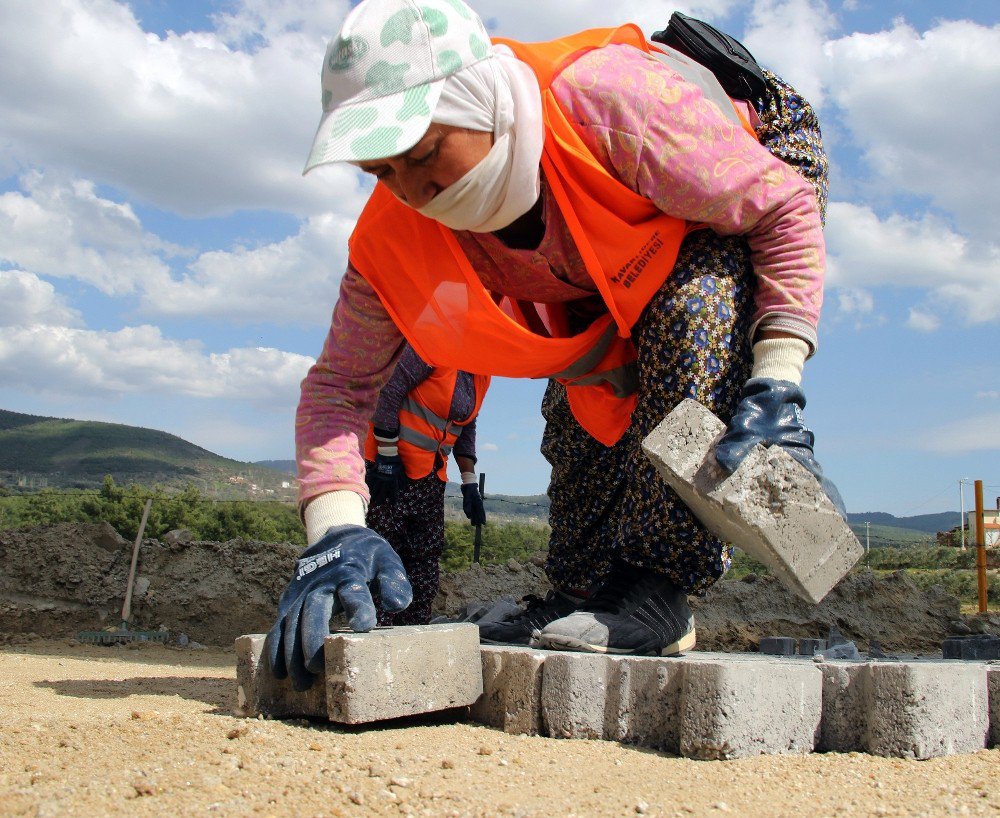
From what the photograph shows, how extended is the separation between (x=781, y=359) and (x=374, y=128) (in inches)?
41.0

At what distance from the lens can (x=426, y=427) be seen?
470cm

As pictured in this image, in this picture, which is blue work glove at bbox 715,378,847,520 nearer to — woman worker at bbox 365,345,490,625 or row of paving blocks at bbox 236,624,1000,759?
row of paving blocks at bbox 236,624,1000,759

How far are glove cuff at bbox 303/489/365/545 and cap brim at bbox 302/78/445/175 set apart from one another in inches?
34.7

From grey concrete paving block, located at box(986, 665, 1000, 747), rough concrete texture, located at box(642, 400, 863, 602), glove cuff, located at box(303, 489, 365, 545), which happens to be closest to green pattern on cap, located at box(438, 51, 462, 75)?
rough concrete texture, located at box(642, 400, 863, 602)

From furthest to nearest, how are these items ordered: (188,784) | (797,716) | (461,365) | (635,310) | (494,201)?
(461,365)
(635,310)
(494,201)
(797,716)
(188,784)

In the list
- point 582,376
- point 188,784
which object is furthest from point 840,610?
point 188,784

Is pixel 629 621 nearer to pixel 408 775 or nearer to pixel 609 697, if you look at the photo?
pixel 609 697

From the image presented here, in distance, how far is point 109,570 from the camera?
23.6ft

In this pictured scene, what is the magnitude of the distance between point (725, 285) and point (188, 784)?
1593mm

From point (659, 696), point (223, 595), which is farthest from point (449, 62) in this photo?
point (223, 595)

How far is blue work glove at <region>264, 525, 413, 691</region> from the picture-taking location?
80.0 inches

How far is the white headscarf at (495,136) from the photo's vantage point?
2.06 metres

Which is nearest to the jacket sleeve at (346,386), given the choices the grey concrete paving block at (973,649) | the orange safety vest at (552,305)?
the orange safety vest at (552,305)

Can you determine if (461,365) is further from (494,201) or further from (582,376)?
(494,201)
